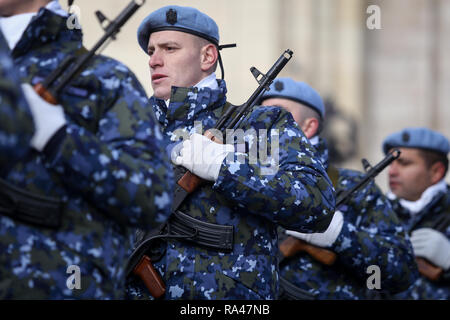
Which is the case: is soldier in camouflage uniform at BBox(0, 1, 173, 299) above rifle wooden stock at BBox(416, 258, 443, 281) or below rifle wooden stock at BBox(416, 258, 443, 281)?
above

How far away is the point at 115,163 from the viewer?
109 inches

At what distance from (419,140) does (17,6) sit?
4.53 m

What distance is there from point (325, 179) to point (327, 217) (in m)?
0.18

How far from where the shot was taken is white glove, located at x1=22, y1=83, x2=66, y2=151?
8.80ft

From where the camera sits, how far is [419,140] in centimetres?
695

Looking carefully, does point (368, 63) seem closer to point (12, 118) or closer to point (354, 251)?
point (354, 251)

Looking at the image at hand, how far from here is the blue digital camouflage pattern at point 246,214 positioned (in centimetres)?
371

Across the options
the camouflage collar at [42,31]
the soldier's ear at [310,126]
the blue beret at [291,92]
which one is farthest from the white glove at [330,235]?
the camouflage collar at [42,31]

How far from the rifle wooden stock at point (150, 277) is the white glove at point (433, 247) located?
297 cm

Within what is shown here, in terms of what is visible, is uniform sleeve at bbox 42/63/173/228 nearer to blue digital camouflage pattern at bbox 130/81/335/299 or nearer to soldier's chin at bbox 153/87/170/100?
blue digital camouflage pattern at bbox 130/81/335/299

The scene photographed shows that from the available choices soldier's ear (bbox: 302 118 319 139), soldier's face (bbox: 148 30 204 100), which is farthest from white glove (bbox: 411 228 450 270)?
soldier's face (bbox: 148 30 204 100)

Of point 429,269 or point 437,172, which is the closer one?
point 429,269

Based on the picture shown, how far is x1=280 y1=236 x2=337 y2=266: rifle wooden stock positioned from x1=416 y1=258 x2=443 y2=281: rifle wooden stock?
58.2 inches

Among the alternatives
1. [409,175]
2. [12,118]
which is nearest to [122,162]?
[12,118]
